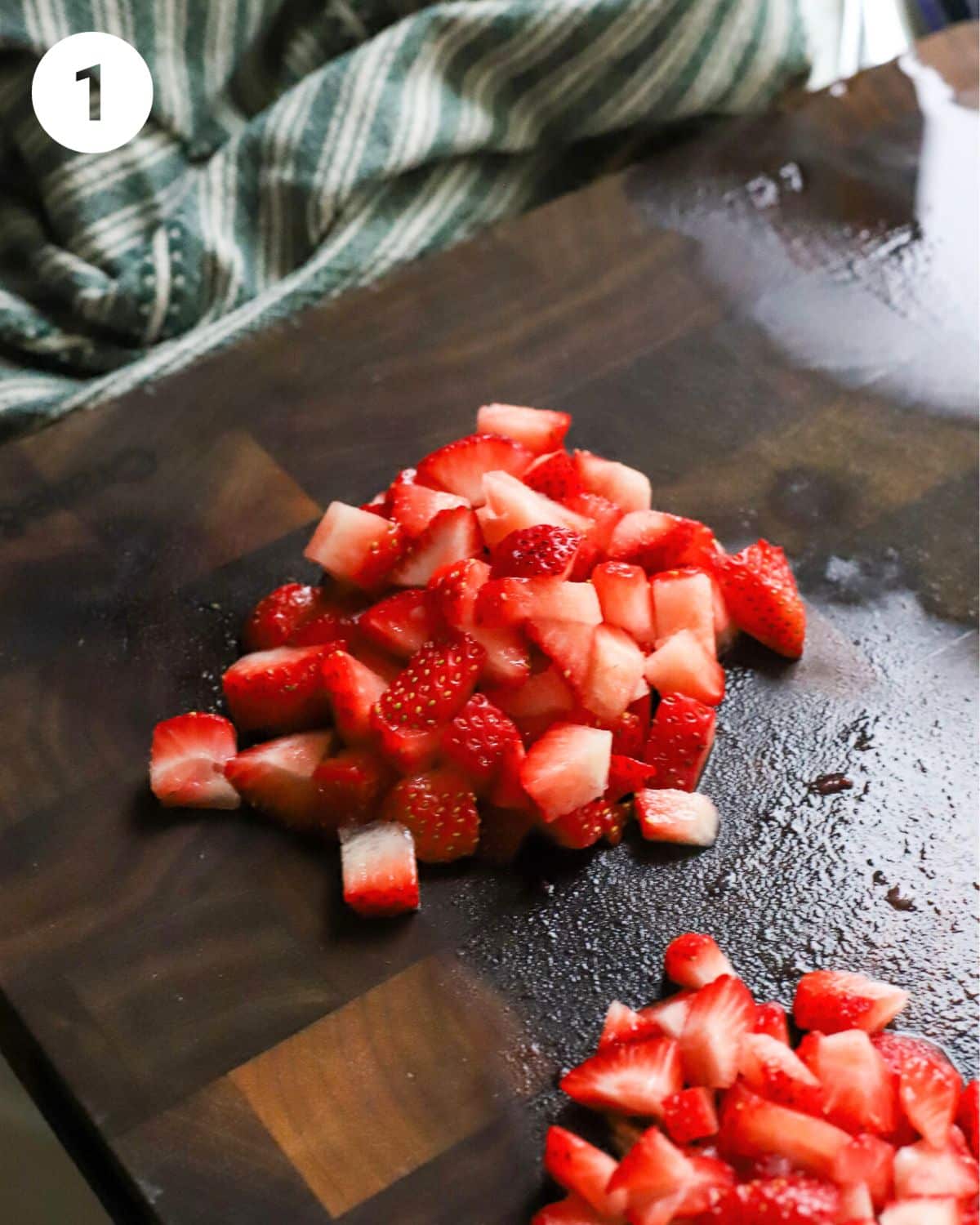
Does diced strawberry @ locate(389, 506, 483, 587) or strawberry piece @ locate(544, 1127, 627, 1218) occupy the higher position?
diced strawberry @ locate(389, 506, 483, 587)

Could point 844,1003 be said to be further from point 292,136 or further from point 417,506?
point 292,136

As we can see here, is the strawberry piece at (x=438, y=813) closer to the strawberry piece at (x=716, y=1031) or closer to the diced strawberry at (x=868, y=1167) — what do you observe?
the strawberry piece at (x=716, y=1031)

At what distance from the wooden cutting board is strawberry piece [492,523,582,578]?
191 mm

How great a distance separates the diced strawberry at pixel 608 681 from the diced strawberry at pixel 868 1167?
353 millimetres

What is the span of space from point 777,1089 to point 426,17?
1.14m

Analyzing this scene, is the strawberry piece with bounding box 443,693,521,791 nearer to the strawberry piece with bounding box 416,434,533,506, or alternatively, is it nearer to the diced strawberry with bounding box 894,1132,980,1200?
the strawberry piece with bounding box 416,434,533,506

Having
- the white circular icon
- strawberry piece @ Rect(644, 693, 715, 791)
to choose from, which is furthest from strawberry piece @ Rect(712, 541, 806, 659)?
the white circular icon

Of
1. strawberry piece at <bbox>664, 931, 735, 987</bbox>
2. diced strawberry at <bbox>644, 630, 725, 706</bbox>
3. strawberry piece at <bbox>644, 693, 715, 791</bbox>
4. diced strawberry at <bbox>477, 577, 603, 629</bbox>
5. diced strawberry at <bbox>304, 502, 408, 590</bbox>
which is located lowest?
strawberry piece at <bbox>664, 931, 735, 987</bbox>

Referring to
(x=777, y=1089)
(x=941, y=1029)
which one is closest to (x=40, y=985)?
(x=777, y=1089)

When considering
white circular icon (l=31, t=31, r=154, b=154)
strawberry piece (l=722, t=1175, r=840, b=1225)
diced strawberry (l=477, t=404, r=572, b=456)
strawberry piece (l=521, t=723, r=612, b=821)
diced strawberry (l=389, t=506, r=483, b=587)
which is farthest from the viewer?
white circular icon (l=31, t=31, r=154, b=154)

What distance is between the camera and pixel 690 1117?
0.94 m

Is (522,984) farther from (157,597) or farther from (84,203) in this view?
(84,203)

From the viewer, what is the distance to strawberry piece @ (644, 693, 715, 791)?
45.7 inches

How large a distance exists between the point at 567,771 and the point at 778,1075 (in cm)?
25
